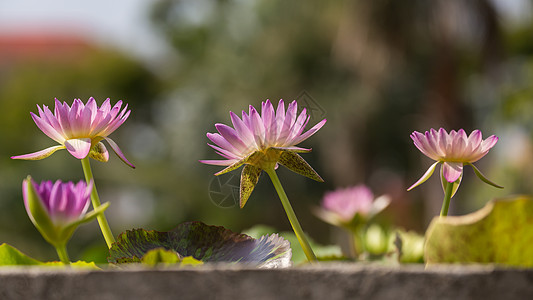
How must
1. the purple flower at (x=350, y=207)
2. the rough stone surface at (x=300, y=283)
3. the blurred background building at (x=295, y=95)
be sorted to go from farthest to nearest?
the blurred background building at (x=295, y=95) → the purple flower at (x=350, y=207) → the rough stone surface at (x=300, y=283)

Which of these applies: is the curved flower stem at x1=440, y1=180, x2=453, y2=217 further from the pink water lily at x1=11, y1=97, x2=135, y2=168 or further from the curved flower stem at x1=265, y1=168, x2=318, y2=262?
the pink water lily at x1=11, y1=97, x2=135, y2=168

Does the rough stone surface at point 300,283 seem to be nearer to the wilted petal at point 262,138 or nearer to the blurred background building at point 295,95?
the wilted petal at point 262,138

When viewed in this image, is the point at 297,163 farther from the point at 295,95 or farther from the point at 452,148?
the point at 295,95

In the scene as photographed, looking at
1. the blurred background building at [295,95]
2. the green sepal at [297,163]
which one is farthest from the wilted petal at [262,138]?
the blurred background building at [295,95]

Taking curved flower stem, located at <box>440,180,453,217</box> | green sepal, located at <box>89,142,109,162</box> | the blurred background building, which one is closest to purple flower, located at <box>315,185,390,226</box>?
curved flower stem, located at <box>440,180,453,217</box>

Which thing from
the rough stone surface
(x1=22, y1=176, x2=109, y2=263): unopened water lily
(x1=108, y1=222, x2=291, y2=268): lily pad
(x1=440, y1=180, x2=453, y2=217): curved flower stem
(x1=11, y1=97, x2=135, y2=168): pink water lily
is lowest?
(x1=108, y1=222, x2=291, y2=268): lily pad

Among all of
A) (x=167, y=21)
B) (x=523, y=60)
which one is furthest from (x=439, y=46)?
(x=167, y=21)
